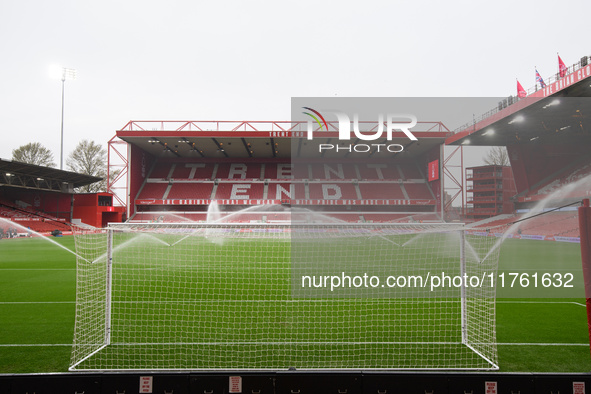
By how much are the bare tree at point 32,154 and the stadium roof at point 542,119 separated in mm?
42096

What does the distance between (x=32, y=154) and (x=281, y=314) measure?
45.4 meters

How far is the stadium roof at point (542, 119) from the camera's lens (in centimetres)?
1768

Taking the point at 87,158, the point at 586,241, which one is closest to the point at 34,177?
the point at 87,158

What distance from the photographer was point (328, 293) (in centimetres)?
738

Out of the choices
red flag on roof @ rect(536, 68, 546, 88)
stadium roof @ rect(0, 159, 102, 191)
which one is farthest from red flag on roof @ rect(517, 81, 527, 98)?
stadium roof @ rect(0, 159, 102, 191)

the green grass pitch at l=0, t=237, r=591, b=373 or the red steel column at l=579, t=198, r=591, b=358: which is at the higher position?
the red steel column at l=579, t=198, r=591, b=358

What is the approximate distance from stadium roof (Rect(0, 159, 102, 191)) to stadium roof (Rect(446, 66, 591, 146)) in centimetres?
3096

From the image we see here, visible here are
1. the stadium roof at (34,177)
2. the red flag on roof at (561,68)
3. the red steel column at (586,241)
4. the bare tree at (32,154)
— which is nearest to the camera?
the red steel column at (586,241)

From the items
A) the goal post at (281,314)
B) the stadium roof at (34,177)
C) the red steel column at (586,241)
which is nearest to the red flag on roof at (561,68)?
the goal post at (281,314)

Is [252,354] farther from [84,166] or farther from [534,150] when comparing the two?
[84,166]

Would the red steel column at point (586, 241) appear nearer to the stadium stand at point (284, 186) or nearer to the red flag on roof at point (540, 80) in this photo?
the red flag on roof at point (540, 80)

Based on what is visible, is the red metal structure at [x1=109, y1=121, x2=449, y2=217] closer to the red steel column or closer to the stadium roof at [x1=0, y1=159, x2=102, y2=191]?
the stadium roof at [x1=0, y1=159, x2=102, y2=191]

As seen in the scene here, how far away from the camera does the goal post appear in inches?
156

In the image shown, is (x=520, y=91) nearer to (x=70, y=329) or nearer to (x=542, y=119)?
(x=542, y=119)
